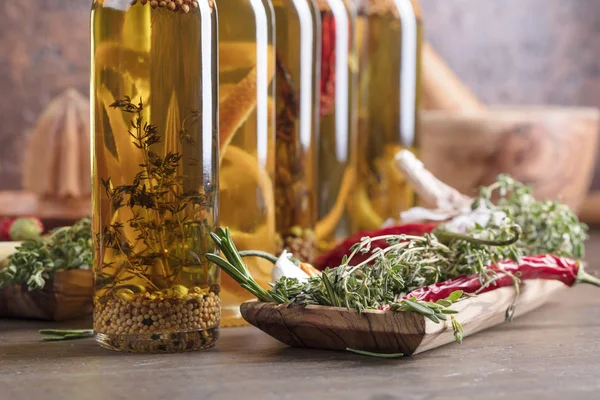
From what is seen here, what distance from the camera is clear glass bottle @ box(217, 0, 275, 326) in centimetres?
83

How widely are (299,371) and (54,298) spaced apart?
28 centimetres

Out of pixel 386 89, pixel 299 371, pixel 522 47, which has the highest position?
pixel 522 47

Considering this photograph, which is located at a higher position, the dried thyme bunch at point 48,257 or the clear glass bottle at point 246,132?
the clear glass bottle at point 246,132

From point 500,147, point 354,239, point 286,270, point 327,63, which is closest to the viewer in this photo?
point 286,270

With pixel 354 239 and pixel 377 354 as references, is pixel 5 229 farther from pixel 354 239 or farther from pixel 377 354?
pixel 377 354

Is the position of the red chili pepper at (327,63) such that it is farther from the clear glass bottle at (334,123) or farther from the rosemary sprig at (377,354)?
the rosemary sprig at (377,354)

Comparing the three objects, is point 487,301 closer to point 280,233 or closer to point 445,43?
point 280,233

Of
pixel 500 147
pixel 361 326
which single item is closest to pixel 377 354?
pixel 361 326

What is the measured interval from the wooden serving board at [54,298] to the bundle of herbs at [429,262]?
0.17 m

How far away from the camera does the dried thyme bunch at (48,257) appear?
2.75ft

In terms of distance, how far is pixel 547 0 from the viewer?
203 cm

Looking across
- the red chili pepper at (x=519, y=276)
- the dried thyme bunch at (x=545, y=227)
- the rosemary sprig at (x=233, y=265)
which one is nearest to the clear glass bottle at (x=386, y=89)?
the dried thyme bunch at (x=545, y=227)

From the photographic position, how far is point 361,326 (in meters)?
0.69

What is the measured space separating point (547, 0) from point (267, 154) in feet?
4.40
